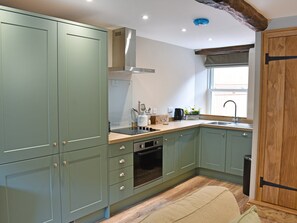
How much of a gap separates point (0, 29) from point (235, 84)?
4.14 meters

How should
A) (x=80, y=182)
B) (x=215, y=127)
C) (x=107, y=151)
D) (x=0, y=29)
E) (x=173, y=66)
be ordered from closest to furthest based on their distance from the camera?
(x=0, y=29) → (x=80, y=182) → (x=107, y=151) → (x=215, y=127) → (x=173, y=66)

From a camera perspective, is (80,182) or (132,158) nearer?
(80,182)

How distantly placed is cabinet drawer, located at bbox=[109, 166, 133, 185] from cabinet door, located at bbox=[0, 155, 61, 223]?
0.66 m

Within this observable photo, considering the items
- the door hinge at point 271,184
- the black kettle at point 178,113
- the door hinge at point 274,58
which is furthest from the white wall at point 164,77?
the door hinge at point 271,184

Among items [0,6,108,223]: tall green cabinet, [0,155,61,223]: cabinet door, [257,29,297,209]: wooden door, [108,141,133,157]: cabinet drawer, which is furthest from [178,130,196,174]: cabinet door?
[0,155,61,223]: cabinet door

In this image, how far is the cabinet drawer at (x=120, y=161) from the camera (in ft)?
9.63

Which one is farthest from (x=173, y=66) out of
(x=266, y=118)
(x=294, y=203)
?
(x=294, y=203)

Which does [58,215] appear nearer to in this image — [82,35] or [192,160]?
[82,35]

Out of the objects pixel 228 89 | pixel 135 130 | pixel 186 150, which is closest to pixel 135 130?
pixel 135 130

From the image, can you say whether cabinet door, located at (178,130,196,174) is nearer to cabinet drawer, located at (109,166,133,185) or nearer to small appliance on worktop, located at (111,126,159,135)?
small appliance on worktop, located at (111,126,159,135)

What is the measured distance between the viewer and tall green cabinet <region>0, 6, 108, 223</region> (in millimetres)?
2109

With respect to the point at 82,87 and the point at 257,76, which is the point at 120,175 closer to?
the point at 82,87

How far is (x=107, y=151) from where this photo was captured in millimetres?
2871

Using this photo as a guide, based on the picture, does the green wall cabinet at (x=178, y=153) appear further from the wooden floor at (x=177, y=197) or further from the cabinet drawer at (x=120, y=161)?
the cabinet drawer at (x=120, y=161)
